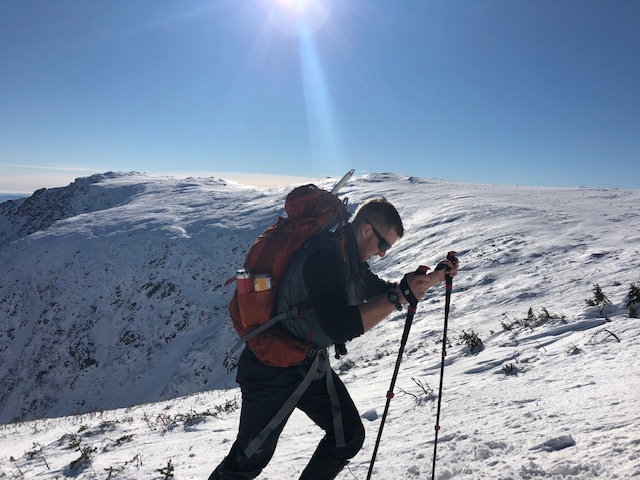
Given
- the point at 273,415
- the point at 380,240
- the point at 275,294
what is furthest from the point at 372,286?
the point at 273,415

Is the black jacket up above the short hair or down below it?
below

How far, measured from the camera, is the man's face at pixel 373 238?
9.79 feet

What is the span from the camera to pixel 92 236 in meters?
37.6

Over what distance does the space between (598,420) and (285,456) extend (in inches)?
125

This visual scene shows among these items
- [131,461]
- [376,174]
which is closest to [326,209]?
[131,461]

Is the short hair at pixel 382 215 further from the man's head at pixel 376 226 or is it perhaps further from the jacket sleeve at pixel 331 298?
the jacket sleeve at pixel 331 298

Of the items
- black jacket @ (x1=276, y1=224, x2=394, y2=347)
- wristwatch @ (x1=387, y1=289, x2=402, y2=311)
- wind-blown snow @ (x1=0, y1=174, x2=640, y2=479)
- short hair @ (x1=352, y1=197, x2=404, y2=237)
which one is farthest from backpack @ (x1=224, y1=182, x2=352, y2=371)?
wind-blown snow @ (x1=0, y1=174, x2=640, y2=479)

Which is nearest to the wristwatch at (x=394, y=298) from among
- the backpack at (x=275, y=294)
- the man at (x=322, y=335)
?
the man at (x=322, y=335)

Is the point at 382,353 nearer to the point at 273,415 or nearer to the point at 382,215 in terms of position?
the point at 273,415

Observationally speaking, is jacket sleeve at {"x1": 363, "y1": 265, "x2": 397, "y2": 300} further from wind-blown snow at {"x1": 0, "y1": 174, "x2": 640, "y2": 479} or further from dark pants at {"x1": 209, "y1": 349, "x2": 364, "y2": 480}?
wind-blown snow at {"x1": 0, "y1": 174, "x2": 640, "y2": 479}

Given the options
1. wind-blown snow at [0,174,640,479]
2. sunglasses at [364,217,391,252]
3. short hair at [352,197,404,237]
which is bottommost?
wind-blown snow at [0,174,640,479]

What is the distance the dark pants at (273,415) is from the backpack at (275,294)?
0.58 feet

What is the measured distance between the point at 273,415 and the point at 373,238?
5.02 feet

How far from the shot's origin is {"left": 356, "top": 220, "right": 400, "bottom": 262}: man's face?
2.98 meters
